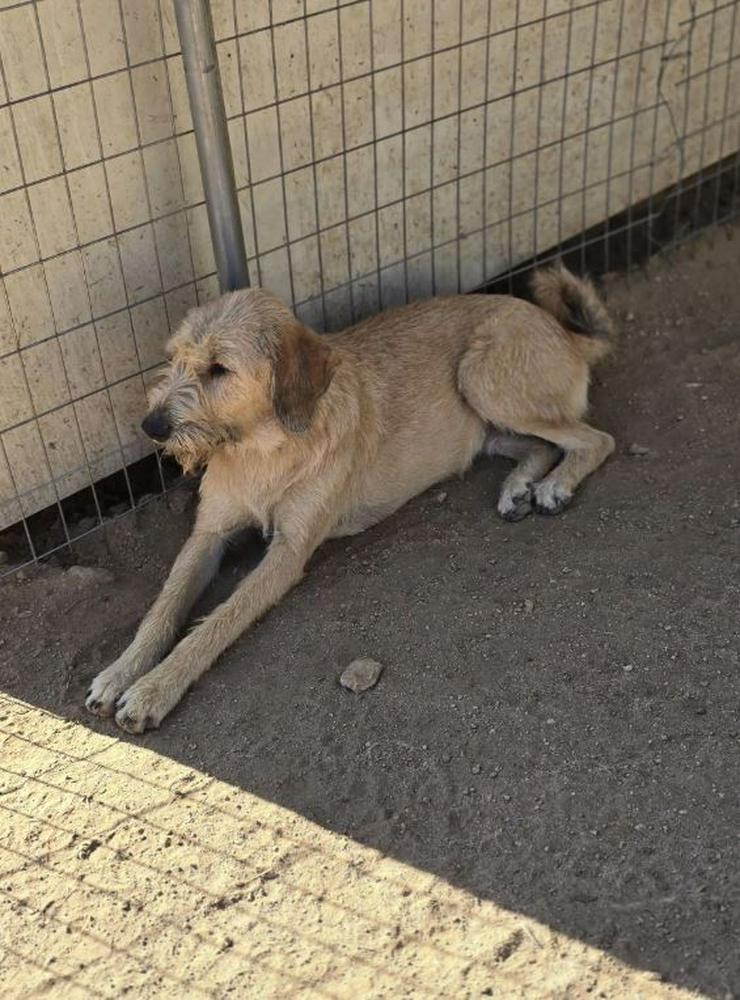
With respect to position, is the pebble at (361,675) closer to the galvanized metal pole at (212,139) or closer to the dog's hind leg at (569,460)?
the dog's hind leg at (569,460)

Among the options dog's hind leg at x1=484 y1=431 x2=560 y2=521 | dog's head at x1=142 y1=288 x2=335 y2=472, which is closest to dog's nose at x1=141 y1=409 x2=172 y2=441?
dog's head at x1=142 y1=288 x2=335 y2=472

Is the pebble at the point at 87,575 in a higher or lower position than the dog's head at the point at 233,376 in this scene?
lower

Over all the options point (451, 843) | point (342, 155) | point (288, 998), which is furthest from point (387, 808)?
point (342, 155)

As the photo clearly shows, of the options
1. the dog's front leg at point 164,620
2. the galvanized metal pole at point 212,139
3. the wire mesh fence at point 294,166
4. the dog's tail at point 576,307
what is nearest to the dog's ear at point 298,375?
the galvanized metal pole at point 212,139

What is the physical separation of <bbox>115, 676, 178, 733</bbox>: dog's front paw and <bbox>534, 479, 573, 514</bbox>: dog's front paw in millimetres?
1957

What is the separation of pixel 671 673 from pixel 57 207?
10.1ft

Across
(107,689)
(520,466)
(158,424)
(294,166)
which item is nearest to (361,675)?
(107,689)

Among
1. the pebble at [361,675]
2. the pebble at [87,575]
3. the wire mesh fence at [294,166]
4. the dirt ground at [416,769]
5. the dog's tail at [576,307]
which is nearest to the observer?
the dirt ground at [416,769]

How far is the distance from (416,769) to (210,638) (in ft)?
3.49

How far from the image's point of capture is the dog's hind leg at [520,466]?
565cm

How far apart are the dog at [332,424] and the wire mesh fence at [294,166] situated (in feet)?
1.89

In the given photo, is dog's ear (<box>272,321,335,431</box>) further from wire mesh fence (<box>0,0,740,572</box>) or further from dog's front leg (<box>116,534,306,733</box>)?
wire mesh fence (<box>0,0,740,572</box>)

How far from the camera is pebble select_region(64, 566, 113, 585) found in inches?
211

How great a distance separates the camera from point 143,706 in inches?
180
